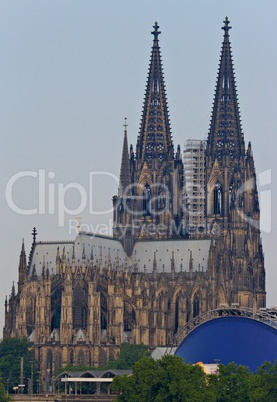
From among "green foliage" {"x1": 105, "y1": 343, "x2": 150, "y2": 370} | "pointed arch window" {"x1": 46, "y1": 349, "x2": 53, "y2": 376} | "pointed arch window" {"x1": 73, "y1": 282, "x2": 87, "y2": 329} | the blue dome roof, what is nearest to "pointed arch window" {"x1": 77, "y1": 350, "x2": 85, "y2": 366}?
"pointed arch window" {"x1": 46, "y1": 349, "x2": 53, "y2": 376}

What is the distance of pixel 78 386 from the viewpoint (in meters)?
174

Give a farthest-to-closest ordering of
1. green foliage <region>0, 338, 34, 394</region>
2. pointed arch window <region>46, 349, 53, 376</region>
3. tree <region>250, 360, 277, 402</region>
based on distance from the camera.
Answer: pointed arch window <region>46, 349, 53, 376</region> < green foliage <region>0, 338, 34, 394</region> < tree <region>250, 360, 277, 402</region>

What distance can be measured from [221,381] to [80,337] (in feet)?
187

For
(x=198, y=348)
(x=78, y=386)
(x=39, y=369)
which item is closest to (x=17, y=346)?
(x=39, y=369)

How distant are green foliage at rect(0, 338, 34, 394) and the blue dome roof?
32.7 meters

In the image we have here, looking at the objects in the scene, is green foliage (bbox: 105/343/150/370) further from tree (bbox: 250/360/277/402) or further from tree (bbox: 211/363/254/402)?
tree (bbox: 250/360/277/402)

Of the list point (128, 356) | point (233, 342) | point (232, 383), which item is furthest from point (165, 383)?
point (128, 356)

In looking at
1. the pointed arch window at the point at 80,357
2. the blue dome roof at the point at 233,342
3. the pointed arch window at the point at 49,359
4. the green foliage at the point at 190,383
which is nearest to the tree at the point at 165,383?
the green foliage at the point at 190,383

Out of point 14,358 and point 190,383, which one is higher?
point 14,358

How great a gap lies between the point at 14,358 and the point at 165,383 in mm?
52701

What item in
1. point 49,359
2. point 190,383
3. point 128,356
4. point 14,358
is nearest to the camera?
point 190,383

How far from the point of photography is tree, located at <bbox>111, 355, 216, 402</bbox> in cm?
13700

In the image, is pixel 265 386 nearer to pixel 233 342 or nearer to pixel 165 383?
pixel 165 383

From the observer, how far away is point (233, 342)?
153375 mm
